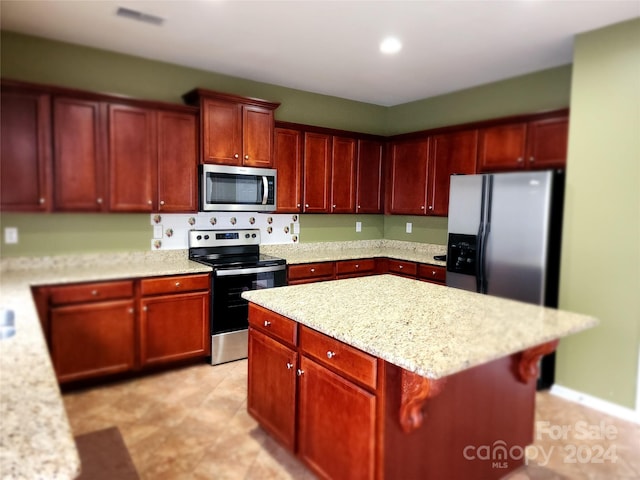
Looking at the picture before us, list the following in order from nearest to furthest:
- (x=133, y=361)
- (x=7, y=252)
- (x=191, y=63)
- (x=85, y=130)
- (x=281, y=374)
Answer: (x=281, y=374) → (x=7, y=252) → (x=85, y=130) → (x=133, y=361) → (x=191, y=63)

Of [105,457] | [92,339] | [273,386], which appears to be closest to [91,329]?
[92,339]

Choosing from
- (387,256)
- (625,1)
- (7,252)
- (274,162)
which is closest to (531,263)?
(625,1)

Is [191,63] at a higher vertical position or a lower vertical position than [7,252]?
higher

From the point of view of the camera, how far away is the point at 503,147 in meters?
2.13

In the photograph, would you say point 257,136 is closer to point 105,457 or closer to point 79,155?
point 79,155

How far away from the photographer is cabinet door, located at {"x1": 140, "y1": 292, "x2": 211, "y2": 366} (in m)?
2.72

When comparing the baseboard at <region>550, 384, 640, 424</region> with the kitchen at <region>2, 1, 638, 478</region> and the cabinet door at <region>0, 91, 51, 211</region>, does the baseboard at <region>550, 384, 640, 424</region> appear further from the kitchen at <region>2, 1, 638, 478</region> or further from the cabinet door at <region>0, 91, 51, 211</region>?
the cabinet door at <region>0, 91, 51, 211</region>

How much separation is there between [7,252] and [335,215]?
261 cm

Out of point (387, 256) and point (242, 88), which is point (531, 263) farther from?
point (242, 88)

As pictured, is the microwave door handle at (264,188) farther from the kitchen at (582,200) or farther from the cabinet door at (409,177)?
the cabinet door at (409,177)

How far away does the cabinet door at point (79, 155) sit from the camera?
2225 millimetres

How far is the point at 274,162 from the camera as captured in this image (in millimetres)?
3377

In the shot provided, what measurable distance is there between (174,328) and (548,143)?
8.11 ft

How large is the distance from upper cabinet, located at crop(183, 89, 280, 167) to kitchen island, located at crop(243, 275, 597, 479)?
1392 millimetres
